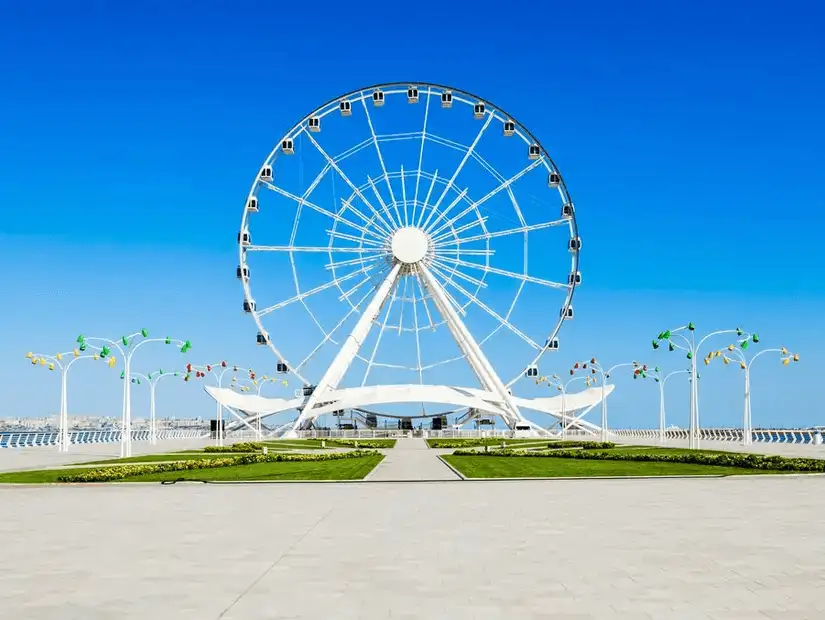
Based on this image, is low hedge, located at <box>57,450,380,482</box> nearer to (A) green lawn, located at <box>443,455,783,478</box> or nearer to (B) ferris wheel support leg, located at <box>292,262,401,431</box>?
(A) green lawn, located at <box>443,455,783,478</box>

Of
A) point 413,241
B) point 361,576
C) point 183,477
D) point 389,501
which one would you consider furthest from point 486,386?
point 361,576

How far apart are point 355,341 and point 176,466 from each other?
36625mm

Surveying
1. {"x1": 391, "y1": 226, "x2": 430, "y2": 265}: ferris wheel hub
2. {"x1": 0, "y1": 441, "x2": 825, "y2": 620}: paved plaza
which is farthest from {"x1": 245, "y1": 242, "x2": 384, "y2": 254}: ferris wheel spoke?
{"x1": 0, "y1": 441, "x2": 825, "y2": 620}: paved plaza

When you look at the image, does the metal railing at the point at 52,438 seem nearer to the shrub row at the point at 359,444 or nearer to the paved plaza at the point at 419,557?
the shrub row at the point at 359,444

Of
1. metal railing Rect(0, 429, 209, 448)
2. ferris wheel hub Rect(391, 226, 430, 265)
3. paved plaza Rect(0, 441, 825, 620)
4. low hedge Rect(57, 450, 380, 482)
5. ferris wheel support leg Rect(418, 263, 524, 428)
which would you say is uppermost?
ferris wheel hub Rect(391, 226, 430, 265)

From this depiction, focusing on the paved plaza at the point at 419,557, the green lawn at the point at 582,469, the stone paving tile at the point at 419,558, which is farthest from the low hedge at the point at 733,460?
the stone paving tile at the point at 419,558

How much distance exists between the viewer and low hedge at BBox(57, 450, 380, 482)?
30.3m

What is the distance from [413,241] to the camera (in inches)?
2655

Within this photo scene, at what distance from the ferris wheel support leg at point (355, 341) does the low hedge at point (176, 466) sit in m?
17.1

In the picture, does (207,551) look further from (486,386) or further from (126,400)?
(486,386)

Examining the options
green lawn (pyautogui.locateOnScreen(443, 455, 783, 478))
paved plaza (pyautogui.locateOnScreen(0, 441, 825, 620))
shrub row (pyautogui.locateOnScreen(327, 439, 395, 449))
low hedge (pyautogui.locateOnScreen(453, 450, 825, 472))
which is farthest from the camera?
shrub row (pyautogui.locateOnScreen(327, 439, 395, 449))

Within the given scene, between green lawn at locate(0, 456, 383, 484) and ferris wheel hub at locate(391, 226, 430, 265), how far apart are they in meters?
29.1

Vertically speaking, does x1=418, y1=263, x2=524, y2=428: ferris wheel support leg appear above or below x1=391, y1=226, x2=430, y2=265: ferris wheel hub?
below

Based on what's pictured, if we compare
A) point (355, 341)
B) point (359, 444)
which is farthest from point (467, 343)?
point (359, 444)
